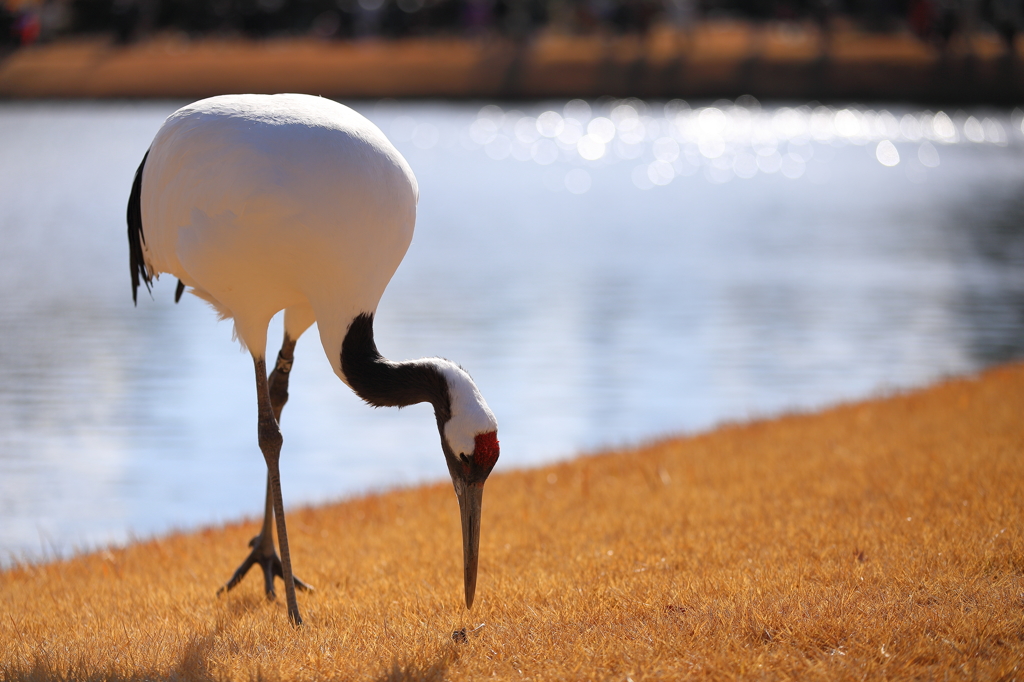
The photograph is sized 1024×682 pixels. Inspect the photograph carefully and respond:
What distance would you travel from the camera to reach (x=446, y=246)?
59.9 ft

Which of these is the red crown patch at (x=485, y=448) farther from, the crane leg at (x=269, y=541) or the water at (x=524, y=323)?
the water at (x=524, y=323)

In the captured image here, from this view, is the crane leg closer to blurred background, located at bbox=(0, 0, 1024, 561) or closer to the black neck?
the black neck

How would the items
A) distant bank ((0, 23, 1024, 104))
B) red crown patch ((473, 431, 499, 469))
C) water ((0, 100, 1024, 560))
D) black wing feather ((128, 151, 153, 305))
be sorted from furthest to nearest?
distant bank ((0, 23, 1024, 104))
water ((0, 100, 1024, 560))
black wing feather ((128, 151, 153, 305))
red crown patch ((473, 431, 499, 469))

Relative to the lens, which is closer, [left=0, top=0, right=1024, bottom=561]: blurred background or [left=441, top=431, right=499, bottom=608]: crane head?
[left=441, top=431, right=499, bottom=608]: crane head

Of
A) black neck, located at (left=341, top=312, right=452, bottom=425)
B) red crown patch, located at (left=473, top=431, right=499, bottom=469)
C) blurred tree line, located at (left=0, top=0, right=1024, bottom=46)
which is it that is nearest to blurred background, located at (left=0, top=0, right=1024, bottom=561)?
blurred tree line, located at (left=0, top=0, right=1024, bottom=46)

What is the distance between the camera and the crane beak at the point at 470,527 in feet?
13.5

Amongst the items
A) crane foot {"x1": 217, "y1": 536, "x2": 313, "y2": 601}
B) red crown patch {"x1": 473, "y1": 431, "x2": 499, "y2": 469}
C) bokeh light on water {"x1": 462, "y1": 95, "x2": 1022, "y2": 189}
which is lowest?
bokeh light on water {"x1": 462, "y1": 95, "x2": 1022, "y2": 189}

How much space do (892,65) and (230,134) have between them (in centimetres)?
4211

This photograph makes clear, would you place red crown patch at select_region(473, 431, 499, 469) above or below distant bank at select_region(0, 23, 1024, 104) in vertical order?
above

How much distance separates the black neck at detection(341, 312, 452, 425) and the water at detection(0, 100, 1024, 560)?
3.01m

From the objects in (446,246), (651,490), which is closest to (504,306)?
(446,246)

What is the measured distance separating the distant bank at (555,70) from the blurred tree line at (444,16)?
1744 mm

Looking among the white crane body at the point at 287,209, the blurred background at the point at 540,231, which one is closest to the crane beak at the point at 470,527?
the white crane body at the point at 287,209

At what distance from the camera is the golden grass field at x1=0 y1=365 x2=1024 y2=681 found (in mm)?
3600
